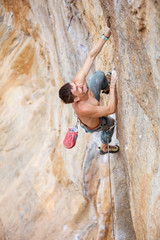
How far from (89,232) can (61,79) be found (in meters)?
3.38

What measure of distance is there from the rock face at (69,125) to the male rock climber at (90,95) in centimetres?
25

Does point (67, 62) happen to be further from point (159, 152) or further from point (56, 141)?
point (159, 152)

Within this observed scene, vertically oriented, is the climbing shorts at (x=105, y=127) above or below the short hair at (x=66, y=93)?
below

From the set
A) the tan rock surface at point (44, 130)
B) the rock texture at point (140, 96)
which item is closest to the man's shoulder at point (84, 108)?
the rock texture at point (140, 96)

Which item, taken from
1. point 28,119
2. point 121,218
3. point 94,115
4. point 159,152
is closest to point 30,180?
point 28,119

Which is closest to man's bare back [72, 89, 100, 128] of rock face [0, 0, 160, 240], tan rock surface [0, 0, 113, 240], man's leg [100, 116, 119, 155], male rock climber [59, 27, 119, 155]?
male rock climber [59, 27, 119, 155]

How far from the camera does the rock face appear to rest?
2340 millimetres

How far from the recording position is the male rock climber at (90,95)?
305 cm

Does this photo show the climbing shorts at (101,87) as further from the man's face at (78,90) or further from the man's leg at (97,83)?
the man's face at (78,90)

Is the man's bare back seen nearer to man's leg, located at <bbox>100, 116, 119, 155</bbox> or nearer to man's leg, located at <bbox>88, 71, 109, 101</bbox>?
man's leg, located at <bbox>88, 71, 109, 101</bbox>

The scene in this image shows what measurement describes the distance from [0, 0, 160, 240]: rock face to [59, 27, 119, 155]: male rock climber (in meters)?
0.25

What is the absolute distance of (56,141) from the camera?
6.57 meters

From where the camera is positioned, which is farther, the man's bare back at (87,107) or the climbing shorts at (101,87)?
the climbing shorts at (101,87)

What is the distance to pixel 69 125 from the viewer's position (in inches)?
237
